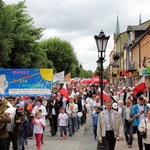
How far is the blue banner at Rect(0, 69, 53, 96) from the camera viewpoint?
54.4 feet

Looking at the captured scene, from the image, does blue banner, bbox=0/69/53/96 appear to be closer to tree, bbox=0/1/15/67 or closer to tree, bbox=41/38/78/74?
tree, bbox=0/1/15/67

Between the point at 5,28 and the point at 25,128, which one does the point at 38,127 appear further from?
the point at 5,28

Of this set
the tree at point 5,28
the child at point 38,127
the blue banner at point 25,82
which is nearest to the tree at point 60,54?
the tree at point 5,28

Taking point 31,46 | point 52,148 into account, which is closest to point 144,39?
point 31,46

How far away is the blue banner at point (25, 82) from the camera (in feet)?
54.4

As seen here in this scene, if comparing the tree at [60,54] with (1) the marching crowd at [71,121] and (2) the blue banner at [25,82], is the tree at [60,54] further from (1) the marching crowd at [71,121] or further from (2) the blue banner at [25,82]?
(2) the blue banner at [25,82]

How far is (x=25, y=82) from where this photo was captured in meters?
16.8

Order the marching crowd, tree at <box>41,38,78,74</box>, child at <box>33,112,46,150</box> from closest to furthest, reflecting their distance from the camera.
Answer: the marching crowd, child at <box>33,112,46,150</box>, tree at <box>41,38,78,74</box>

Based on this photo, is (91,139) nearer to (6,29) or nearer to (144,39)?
(6,29)

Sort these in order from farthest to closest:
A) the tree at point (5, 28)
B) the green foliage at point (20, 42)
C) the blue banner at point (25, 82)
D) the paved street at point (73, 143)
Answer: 1. the green foliage at point (20, 42)
2. the tree at point (5, 28)
3. the blue banner at point (25, 82)
4. the paved street at point (73, 143)

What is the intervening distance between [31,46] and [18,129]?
93.8ft

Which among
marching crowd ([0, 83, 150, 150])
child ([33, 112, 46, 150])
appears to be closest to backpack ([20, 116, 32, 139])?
marching crowd ([0, 83, 150, 150])

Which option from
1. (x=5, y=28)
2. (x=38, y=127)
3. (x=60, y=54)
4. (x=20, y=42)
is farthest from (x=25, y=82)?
(x=60, y=54)

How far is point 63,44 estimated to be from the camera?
7906 centimetres
